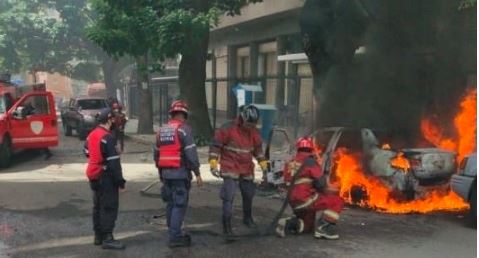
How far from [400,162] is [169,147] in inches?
138

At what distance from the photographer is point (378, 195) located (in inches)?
327

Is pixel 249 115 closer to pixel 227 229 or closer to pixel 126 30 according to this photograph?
pixel 227 229

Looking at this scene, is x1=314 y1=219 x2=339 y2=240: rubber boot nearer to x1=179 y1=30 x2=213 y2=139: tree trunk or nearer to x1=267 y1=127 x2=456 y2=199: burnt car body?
x1=267 y1=127 x2=456 y2=199: burnt car body

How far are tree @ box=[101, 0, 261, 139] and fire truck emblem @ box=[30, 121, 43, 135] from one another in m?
3.34

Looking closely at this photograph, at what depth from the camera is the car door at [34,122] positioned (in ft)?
43.3

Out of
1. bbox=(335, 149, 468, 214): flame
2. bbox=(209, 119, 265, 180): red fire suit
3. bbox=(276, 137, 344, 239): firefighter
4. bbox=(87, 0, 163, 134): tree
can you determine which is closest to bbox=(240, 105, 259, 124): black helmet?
bbox=(209, 119, 265, 180): red fire suit

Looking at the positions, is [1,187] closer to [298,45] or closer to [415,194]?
[415,194]

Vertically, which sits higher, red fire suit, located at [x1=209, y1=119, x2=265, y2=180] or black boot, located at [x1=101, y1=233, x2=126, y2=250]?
red fire suit, located at [x1=209, y1=119, x2=265, y2=180]

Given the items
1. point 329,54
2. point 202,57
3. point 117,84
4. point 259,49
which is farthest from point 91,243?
point 117,84

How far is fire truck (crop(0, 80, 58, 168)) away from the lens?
42.2ft

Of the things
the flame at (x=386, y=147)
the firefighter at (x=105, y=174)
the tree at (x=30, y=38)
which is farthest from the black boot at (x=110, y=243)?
the tree at (x=30, y=38)

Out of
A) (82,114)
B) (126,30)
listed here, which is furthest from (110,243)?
(82,114)

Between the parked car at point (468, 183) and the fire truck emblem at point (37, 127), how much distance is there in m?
9.60

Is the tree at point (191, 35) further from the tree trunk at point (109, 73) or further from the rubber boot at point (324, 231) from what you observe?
the tree trunk at point (109, 73)
